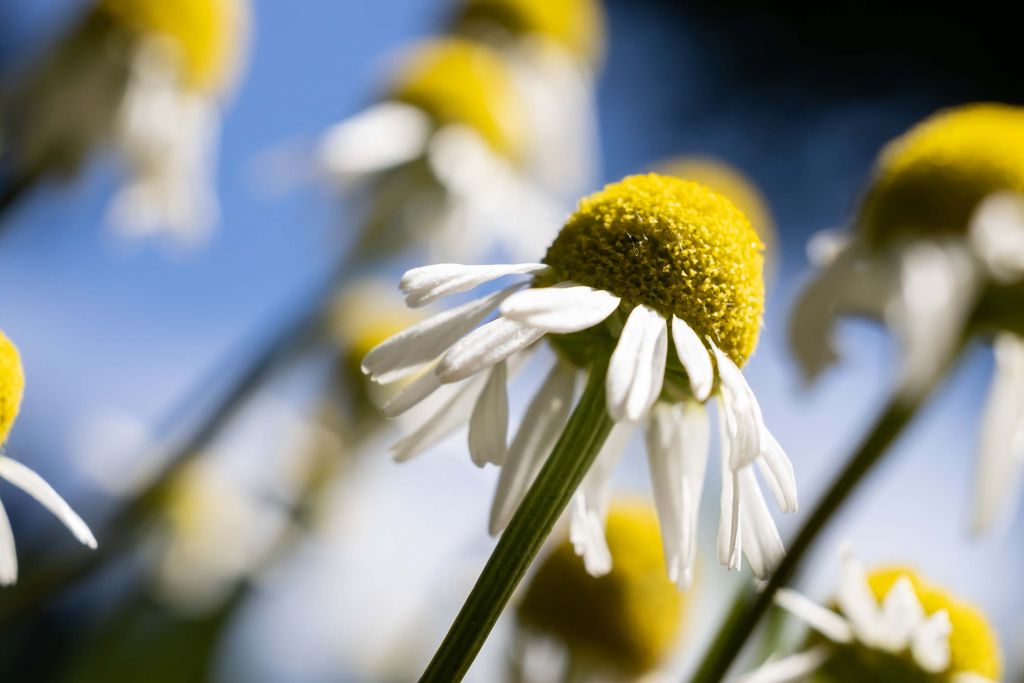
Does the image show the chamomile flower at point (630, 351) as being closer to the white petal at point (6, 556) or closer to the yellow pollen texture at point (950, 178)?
the white petal at point (6, 556)

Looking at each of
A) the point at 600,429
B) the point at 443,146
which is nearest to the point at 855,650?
the point at 600,429

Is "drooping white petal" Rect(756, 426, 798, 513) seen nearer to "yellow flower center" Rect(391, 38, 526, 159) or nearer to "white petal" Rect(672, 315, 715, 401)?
"white petal" Rect(672, 315, 715, 401)

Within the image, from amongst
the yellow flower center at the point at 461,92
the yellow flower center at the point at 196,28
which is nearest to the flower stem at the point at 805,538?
the yellow flower center at the point at 196,28

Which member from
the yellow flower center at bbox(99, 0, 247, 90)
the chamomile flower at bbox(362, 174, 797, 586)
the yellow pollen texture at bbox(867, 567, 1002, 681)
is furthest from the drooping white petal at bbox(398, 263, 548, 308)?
the yellow flower center at bbox(99, 0, 247, 90)

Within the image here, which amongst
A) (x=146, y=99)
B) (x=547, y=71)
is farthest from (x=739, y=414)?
(x=547, y=71)

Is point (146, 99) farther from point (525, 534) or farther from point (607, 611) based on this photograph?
point (525, 534)

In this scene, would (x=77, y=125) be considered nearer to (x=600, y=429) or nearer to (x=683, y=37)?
(x=600, y=429)

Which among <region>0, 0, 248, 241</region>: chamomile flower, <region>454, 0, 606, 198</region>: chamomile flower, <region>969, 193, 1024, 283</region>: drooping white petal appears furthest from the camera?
<region>454, 0, 606, 198</region>: chamomile flower
